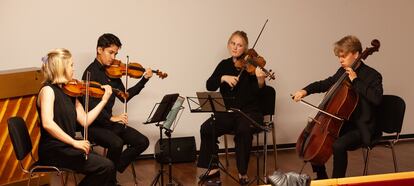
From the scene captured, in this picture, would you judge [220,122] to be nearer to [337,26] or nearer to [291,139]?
[291,139]

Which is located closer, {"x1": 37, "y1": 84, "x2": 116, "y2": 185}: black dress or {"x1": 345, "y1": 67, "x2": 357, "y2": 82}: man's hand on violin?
{"x1": 37, "y1": 84, "x2": 116, "y2": 185}: black dress

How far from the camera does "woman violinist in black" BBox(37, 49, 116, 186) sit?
12.4ft

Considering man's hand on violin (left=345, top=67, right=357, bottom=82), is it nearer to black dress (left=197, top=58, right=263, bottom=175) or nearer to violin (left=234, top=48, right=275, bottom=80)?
violin (left=234, top=48, right=275, bottom=80)

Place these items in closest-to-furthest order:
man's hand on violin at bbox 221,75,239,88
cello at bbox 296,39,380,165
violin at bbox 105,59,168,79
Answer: cello at bbox 296,39,380,165, violin at bbox 105,59,168,79, man's hand on violin at bbox 221,75,239,88

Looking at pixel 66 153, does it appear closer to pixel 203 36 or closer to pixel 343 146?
pixel 343 146

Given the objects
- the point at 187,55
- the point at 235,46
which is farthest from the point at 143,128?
the point at 235,46

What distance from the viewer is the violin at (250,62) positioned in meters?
4.89

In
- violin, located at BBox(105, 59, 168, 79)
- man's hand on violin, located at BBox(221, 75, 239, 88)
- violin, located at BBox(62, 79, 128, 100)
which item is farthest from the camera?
man's hand on violin, located at BBox(221, 75, 239, 88)

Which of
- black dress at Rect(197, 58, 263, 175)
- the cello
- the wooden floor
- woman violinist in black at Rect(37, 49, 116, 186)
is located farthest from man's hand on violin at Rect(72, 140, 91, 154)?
the cello

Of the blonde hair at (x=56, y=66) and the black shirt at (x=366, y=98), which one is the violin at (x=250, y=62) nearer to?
the black shirt at (x=366, y=98)

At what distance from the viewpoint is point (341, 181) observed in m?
2.71

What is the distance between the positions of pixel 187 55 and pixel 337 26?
5.83 ft

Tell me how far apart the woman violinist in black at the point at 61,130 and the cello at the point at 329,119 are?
156cm

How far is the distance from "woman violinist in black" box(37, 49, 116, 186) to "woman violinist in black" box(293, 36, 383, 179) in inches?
71.3
